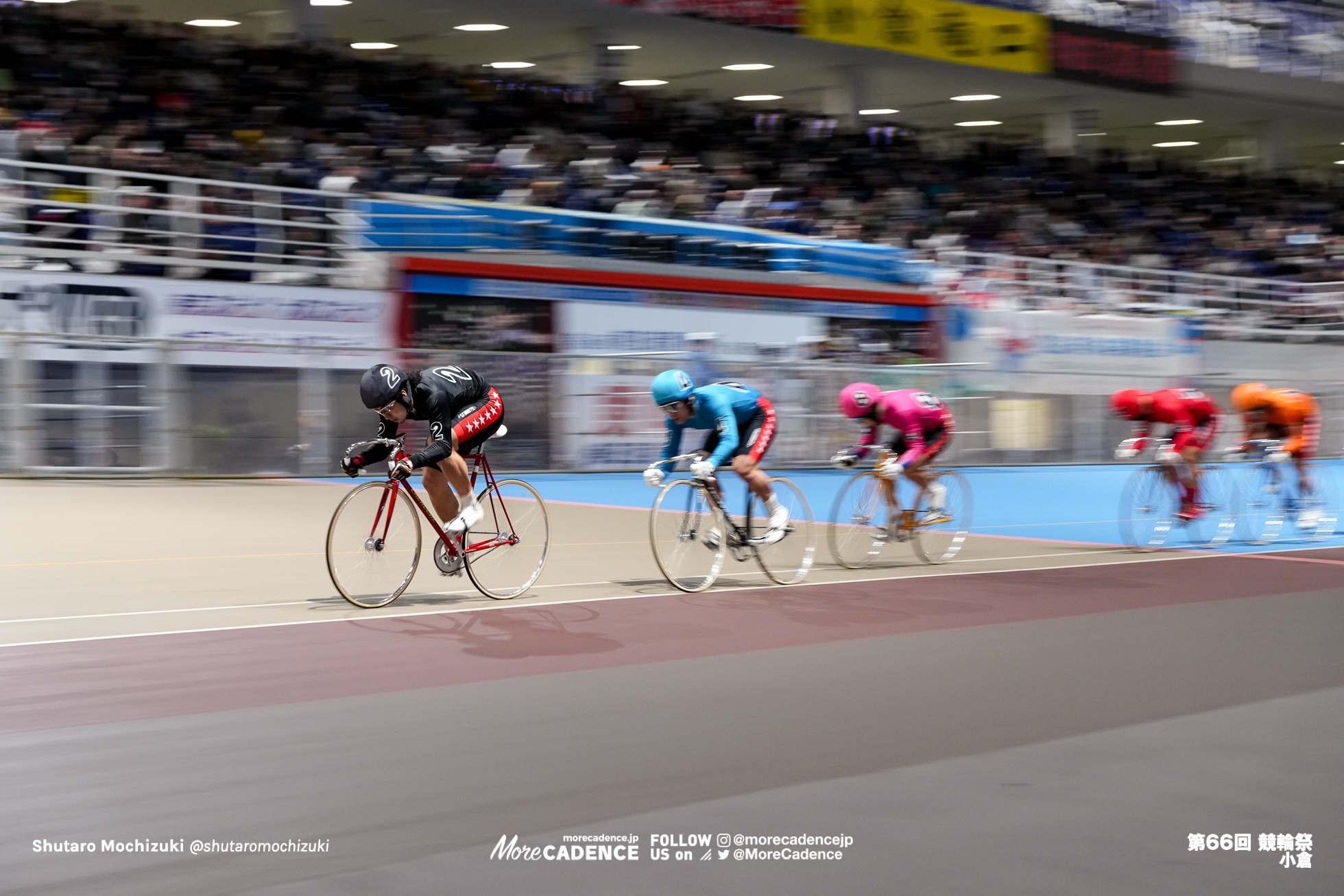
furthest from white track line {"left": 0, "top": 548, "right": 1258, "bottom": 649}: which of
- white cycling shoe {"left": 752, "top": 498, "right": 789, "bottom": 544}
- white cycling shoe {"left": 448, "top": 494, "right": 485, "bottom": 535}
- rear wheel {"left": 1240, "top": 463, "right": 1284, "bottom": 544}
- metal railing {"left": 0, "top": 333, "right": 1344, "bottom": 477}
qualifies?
metal railing {"left": 0, "top": 333, "right": 1344, "bottom": 477}

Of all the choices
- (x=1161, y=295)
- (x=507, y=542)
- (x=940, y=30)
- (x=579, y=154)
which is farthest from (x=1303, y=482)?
(x=940, y=30)

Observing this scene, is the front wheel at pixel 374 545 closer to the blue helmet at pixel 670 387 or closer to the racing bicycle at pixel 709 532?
the racing bicycle at pixel 709 532

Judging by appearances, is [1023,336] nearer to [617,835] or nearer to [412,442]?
[412,442]

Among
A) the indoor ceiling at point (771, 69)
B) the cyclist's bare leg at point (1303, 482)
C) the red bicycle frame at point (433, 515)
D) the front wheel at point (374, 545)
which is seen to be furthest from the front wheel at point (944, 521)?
the indoor ceiling at point (771, 69)

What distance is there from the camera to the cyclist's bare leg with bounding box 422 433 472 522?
777 cm

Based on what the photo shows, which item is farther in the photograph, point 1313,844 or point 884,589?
point 884,589

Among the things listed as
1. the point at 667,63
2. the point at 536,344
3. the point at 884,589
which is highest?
the point at 667,63

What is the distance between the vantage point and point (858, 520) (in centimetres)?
1022

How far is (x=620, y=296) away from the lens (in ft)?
66.0

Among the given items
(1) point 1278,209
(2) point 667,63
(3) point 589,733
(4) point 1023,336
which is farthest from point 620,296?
(1) point 1278,209

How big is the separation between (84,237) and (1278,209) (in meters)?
28.8

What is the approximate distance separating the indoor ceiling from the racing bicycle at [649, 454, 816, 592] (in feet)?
43.6

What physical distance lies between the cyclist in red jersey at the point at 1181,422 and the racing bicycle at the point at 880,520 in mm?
1797

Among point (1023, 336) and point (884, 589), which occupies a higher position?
point (1023, 336)
